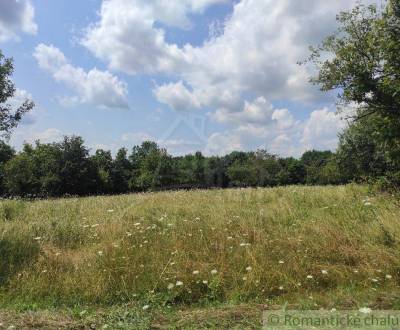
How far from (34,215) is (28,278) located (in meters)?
3.87

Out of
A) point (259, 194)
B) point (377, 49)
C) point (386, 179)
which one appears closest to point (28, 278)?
point (259, 194)

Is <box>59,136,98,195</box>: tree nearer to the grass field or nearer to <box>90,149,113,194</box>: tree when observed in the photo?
<box>90,149,113,194</box>: tree

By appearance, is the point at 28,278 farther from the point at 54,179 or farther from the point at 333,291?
the point at 54,179

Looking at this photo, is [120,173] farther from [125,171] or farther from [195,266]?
[195,266]

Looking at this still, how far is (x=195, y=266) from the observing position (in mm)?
5887

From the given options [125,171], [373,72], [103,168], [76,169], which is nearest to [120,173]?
[125,171]

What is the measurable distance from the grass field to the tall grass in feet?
0.06

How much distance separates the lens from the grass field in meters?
4.61

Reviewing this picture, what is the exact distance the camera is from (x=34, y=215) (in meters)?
9.44

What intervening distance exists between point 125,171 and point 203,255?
70845 mm

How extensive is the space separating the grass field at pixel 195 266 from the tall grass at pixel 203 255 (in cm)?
2
